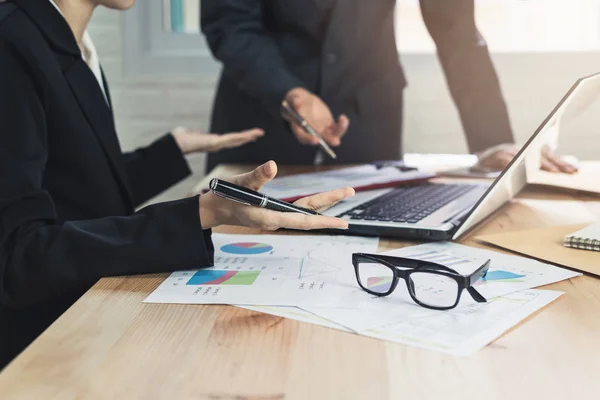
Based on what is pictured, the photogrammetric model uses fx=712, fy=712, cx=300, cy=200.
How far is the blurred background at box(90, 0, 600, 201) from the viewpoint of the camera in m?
2.20

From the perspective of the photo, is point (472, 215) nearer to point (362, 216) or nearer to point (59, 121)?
point (362, 216)

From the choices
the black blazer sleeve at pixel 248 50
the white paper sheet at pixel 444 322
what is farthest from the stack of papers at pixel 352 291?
the black blazer sleeve at pixel 248 50

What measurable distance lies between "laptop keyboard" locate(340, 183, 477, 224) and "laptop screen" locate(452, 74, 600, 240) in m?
0.07

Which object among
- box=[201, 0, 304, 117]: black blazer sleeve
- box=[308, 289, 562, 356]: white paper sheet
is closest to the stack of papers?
box=[308, 289, 562, 356]: white paper sheet

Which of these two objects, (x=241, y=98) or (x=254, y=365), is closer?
(x=254, y=365)

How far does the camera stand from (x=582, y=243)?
890mm

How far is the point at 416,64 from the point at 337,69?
65 cm

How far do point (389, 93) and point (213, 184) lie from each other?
1.12 m

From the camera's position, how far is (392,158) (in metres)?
1.84

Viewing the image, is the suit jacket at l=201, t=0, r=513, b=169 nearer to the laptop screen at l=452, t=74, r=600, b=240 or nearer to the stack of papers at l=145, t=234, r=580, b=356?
the laptop screen at l=452, t=74, r=600, b=240

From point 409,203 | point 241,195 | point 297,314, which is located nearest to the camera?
point 297,314

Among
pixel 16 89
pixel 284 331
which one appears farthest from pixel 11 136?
pixel 284 331

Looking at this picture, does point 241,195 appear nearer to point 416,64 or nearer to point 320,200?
point 320,200

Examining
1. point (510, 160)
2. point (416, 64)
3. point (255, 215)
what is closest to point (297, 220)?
point (255, 215)
